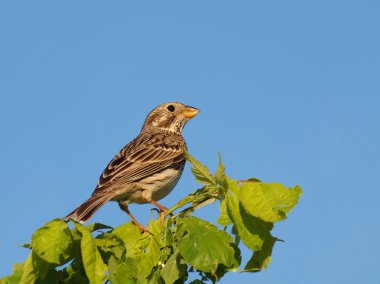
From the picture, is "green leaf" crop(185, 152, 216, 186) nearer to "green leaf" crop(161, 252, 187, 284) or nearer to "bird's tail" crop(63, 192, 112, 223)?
"green leaf" crop(161, 252, 187, 284)

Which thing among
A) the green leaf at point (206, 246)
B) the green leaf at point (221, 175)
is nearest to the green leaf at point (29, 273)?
the green leaf at point (206, 246)

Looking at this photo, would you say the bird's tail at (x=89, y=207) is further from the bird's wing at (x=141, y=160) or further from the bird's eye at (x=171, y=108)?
the bird's eye at (x=171, y=108)

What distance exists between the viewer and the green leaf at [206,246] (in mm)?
5066

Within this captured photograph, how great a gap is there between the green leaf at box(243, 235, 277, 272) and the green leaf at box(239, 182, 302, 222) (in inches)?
17.9

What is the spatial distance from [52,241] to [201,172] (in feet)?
4.15

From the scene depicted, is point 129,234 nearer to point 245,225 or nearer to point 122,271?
point 122,271

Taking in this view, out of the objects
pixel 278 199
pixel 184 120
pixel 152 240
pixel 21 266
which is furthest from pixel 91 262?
pixel 184 120

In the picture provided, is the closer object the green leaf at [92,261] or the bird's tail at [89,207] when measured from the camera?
the green leaf at [92,261]

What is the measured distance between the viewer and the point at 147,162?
11383 millimetres

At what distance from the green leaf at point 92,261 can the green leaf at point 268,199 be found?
4.08 feet

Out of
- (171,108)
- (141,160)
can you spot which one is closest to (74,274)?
(141,160)

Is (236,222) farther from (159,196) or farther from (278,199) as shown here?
(159,196)

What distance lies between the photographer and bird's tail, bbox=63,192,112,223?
8859 mm

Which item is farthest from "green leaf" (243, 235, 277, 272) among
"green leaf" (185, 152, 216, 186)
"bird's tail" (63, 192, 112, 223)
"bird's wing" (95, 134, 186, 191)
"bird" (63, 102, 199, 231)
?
"bird's wing" (95, 134, 186, 191)
